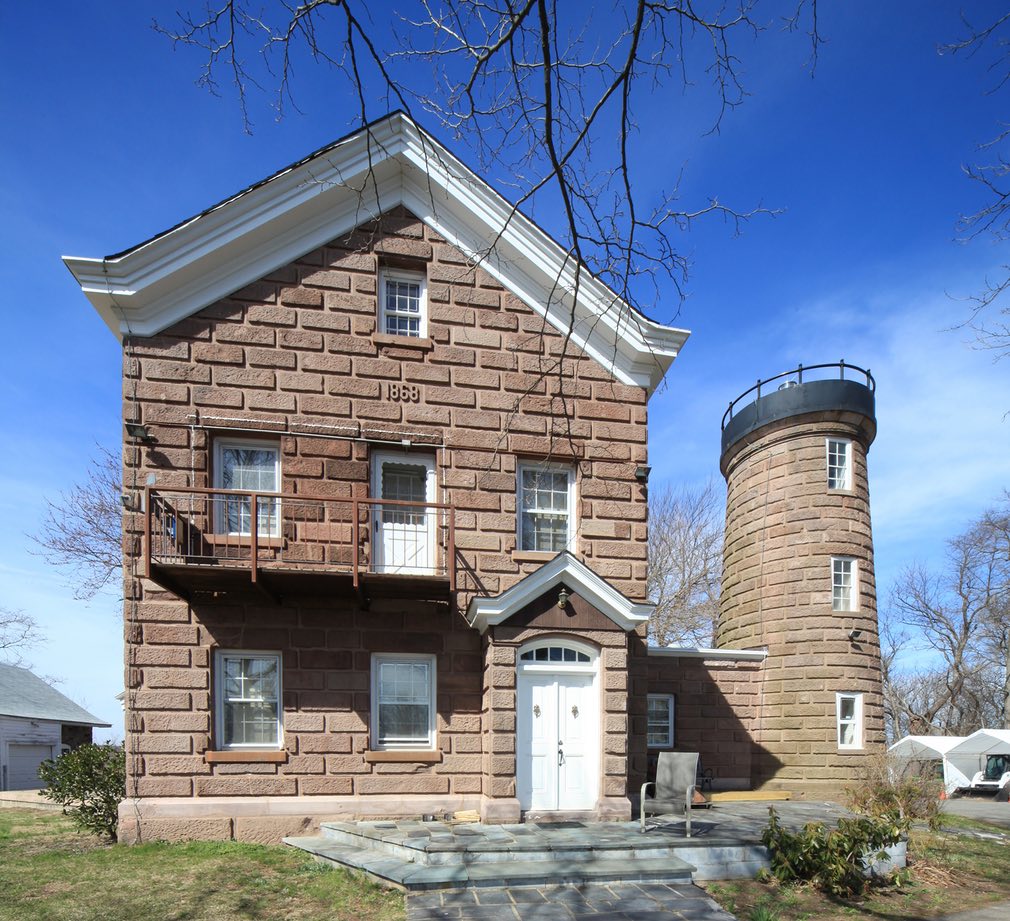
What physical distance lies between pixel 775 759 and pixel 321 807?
478 inches

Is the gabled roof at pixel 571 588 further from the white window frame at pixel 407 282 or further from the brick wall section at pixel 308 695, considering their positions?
the white window frame at pixel 407 282

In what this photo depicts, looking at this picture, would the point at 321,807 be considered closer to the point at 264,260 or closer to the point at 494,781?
the point at 494,781

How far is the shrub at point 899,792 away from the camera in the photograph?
11.5m

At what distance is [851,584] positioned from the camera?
18.6 metres

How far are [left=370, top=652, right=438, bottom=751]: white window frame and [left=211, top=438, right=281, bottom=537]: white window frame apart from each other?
2.73 metres

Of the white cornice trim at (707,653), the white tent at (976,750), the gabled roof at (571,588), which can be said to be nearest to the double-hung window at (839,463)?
the white cornice trim at (707,653)

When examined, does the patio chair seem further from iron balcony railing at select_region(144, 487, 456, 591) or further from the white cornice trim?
the white cornice trim

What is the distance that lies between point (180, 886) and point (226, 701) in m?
3.02

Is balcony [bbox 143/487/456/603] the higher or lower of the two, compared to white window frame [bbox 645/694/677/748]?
higher

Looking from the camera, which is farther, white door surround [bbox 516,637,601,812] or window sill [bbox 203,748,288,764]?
white door surround [bbox 516,637,601,812]

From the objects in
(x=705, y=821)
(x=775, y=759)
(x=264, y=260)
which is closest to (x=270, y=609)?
(x=264, y=260)

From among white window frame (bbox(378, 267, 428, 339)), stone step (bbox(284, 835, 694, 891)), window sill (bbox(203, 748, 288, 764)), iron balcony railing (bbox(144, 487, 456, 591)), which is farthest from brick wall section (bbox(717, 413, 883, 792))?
window sill (bbox(203, 748, 288, 764))

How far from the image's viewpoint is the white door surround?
11.3 meters

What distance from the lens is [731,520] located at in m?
21.8
